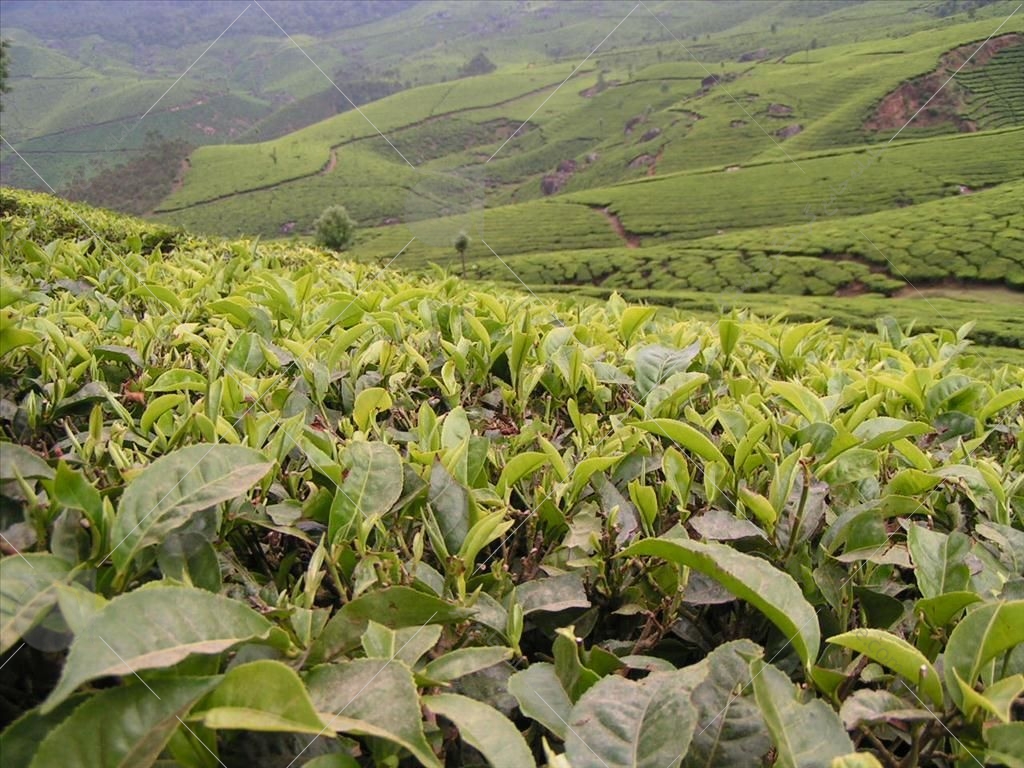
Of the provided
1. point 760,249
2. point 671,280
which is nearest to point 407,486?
point 671,280

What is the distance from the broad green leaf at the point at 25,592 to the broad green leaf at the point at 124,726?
0.09 metres

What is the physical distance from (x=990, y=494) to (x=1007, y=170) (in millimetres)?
51261

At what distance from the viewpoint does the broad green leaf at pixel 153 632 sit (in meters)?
0.50

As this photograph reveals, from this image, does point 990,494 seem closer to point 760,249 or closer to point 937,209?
point 760,249

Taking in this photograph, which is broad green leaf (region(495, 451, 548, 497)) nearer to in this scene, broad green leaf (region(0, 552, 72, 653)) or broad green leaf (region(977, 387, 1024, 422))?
broad green leaf (region(0, 552, 72, 653))

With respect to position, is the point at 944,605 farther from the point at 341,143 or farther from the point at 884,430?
the point at 341,143

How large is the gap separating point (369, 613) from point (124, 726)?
228mm

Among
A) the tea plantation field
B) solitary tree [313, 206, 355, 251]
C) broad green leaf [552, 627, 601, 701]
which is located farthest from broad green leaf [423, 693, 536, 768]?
solitary tree [313, 206, 355, 251]

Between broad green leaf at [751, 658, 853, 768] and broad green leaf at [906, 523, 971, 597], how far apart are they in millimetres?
311

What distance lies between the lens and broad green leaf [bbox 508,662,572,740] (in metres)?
→ 0.69

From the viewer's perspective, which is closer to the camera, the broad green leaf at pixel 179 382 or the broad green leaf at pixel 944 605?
the broad green leaf at pixel 944 605

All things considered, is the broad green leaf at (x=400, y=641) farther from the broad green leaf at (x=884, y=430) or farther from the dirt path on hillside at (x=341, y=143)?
the dirt path on hillside at (x=341, y=143)

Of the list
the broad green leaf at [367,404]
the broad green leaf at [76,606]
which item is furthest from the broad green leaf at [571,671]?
the broad green leaf at [367,404]

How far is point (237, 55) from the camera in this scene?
198125 millimetres
